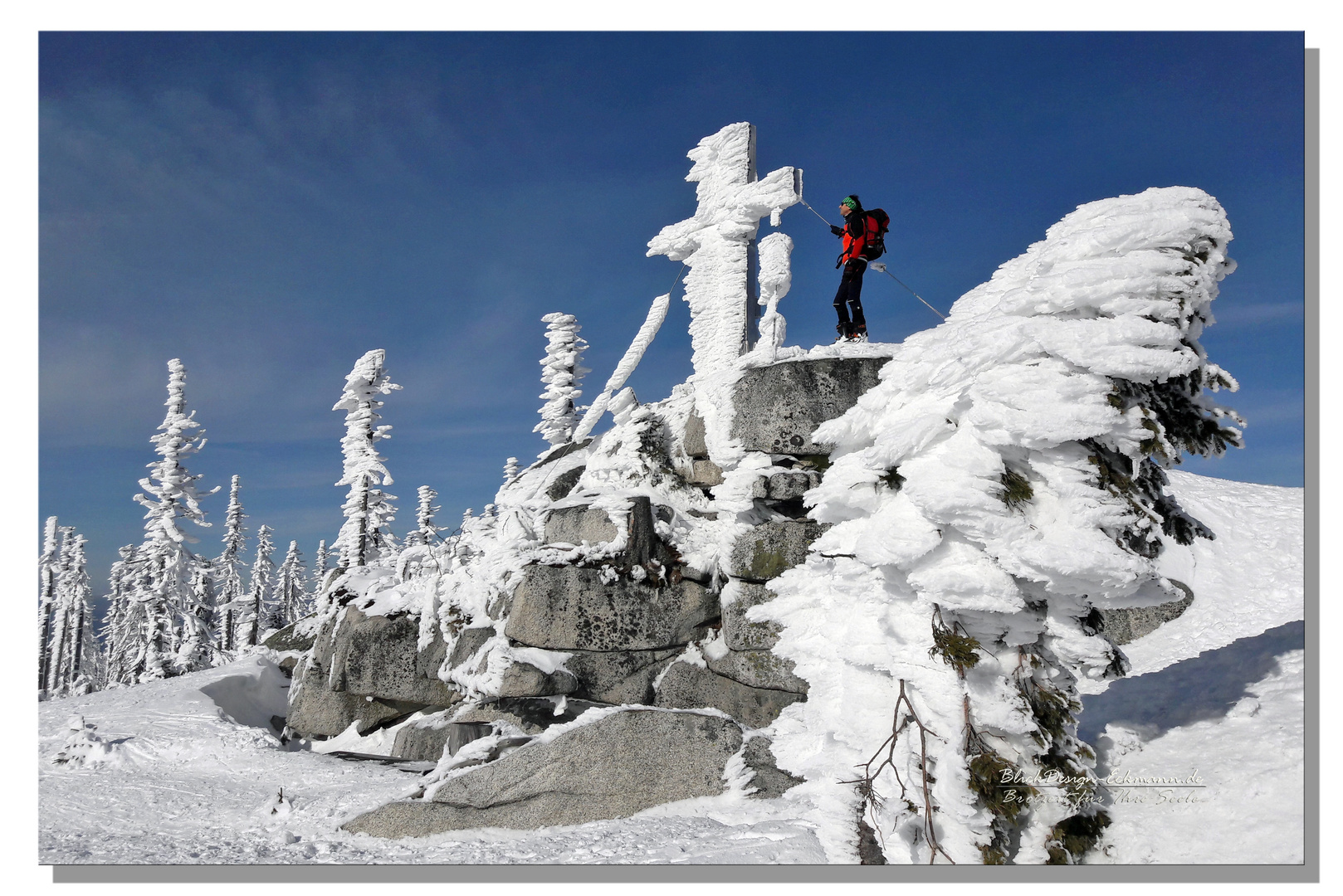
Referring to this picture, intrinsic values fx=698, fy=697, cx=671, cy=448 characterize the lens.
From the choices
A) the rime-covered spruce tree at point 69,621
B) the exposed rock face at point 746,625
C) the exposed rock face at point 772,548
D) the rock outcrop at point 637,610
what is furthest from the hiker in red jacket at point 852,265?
the rime-covered spruce tree at point 69,621

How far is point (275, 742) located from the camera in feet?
43.2

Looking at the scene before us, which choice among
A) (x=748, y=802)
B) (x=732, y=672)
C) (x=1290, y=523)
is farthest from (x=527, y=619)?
(x=1290, y=523)

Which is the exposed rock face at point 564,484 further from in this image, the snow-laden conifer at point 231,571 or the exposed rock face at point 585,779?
the snow-laden conifer at point 231,571

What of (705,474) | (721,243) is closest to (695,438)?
(705,474)

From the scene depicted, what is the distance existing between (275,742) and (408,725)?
8.54 feet

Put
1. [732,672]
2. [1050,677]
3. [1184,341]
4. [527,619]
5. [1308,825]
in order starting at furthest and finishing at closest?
1. [527,619]
2. [732,672]
3. [1050,677]
4. [1184,341]
5. [1308,825]

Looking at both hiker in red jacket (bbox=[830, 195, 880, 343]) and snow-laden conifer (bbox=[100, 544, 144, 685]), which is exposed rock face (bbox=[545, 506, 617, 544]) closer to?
hiker in red jacket (bbox=[830, 195, 880, 343])

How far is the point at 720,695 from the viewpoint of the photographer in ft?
37.6

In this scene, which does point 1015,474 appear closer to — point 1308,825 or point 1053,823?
point 1053,823

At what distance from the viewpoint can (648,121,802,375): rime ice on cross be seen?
13.9 metres

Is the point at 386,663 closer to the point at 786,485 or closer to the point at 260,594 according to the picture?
the point at 786,485

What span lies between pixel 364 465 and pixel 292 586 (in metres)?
39.9

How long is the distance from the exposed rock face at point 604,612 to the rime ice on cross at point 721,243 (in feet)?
15.6

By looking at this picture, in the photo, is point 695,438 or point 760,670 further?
point 695,438
